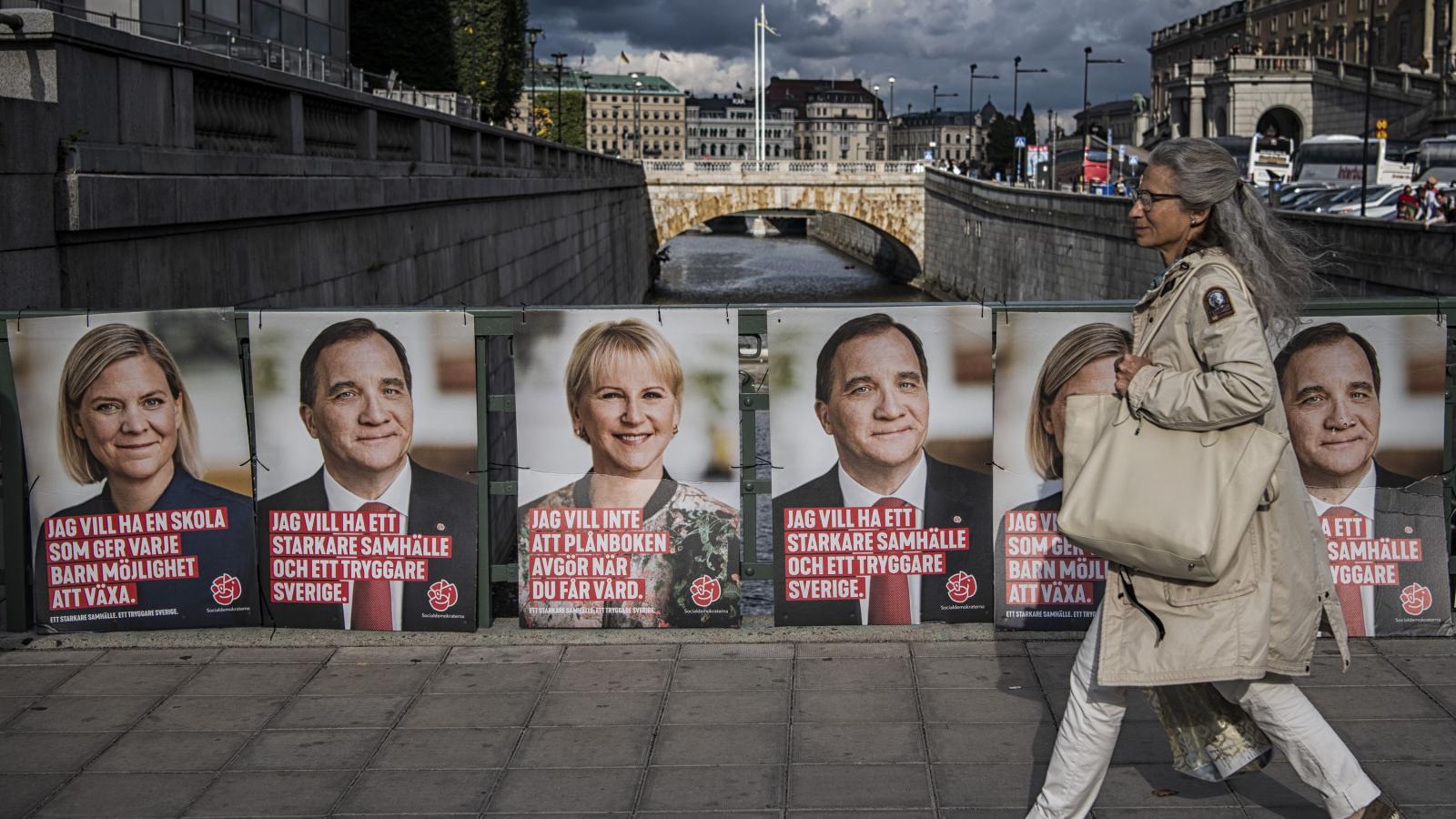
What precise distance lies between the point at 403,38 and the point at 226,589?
1298 inches

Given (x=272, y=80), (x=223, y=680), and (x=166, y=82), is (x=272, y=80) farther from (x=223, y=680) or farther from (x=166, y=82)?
(x=223, y=680)

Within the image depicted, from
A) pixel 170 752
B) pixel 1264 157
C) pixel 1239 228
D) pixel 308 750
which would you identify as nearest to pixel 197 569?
pixel 170 752

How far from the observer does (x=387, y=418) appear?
6.77 metres

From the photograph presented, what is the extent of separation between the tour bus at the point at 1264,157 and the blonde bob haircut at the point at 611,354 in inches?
1935

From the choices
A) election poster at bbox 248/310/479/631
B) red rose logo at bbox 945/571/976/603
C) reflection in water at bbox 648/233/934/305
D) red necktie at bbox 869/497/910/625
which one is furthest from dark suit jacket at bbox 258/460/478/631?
reflection in water at bbox 648/233/934/305

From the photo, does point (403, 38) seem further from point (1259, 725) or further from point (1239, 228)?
point (1259, 725)

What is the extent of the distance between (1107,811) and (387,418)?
3.26m

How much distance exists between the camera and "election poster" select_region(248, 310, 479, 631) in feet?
22.1

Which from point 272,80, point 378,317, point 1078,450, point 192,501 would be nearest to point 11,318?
point 192,501

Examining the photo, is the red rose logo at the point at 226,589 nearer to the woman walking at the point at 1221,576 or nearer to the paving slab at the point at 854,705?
the paving slab at the point at 854,705

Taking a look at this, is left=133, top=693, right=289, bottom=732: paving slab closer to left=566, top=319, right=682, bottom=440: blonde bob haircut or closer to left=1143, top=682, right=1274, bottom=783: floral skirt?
left=566, top=319, right=682, bottom=440: blonde bob haircut

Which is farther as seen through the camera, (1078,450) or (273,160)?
(273,160)

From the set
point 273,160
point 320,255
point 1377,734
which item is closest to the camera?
point 1377,734

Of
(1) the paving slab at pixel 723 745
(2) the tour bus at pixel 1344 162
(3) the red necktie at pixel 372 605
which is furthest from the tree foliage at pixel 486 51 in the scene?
(1) the paving slab at pixel 723 745
